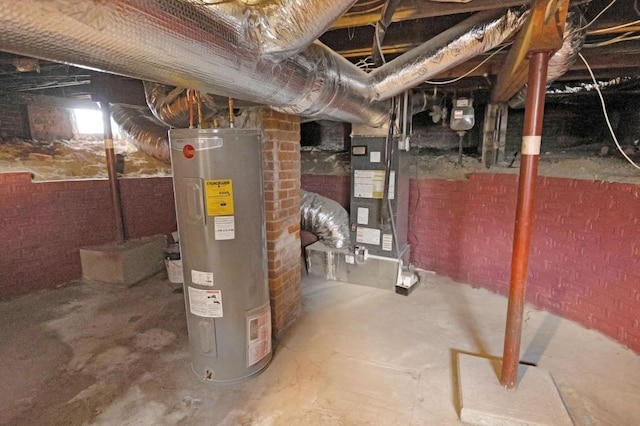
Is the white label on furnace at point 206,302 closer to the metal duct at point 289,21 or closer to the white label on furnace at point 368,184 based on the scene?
the metal duct at point 289,21

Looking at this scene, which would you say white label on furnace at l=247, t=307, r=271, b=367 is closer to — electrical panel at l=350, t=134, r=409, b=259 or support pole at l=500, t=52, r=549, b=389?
support pole at l=500, t=52, r=549, b=389

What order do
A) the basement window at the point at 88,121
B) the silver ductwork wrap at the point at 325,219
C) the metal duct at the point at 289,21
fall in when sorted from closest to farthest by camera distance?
the metal duct at the point at 289,21 < the silver ductwork wrap at the point at 325,219 < the basement window at the point at 88,121

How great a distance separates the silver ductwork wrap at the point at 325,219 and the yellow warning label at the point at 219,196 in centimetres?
165

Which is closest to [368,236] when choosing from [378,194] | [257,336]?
[378,194]

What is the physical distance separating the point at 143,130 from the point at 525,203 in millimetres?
3311

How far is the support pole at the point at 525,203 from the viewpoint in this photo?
1568 mm

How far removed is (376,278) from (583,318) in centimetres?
162

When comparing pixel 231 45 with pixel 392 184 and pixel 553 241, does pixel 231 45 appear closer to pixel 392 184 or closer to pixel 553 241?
pixel 392 184

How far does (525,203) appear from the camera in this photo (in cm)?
166

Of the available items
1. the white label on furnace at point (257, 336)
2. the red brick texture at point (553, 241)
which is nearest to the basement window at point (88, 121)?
the white label on furnace at point (257, 336)

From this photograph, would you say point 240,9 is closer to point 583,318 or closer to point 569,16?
point 569,16

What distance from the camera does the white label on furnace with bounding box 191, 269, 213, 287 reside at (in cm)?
172

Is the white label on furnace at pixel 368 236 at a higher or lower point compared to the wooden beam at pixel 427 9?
lower

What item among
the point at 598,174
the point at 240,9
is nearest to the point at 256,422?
the point at 240,9
